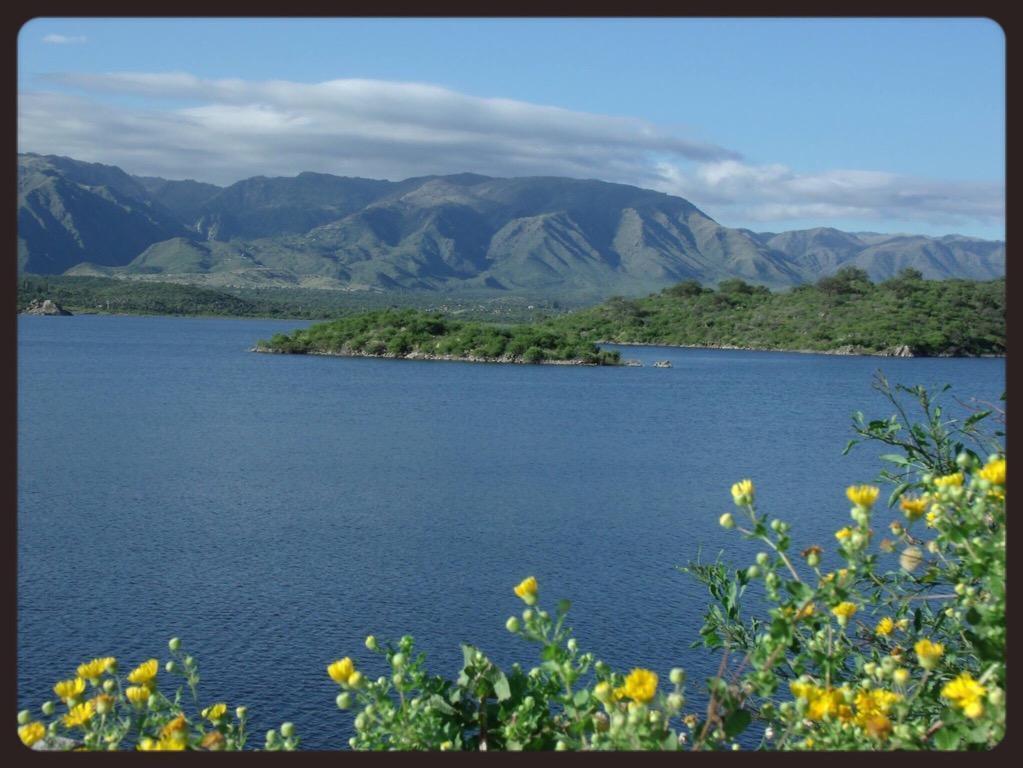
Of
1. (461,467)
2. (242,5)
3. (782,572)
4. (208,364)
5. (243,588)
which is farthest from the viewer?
(208,364)

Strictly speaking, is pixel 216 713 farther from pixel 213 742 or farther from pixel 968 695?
pixel 968 695

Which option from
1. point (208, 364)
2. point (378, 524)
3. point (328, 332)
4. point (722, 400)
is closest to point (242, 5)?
point (378, 524)

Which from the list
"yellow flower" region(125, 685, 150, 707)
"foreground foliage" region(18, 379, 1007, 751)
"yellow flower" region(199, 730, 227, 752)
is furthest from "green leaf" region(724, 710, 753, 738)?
"yellow flower" region(125, 685, 150, 707)

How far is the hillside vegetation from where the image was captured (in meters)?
88.8

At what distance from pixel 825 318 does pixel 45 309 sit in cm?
9494

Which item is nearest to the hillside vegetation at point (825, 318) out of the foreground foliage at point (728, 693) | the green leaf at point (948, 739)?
the foreground foliage at point (728, 693)

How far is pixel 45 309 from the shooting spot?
132 m

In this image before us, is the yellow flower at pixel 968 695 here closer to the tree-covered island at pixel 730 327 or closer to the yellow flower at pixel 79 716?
the yellow flower at pixel 79 716

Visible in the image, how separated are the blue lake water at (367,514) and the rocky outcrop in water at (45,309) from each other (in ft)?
273

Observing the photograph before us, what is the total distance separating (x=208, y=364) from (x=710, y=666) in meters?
57.6

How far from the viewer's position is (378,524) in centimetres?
2331

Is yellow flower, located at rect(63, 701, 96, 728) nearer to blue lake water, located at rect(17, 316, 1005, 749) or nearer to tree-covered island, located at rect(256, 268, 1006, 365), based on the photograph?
blue lake water, located at rect(17, 316, 1005, 749)

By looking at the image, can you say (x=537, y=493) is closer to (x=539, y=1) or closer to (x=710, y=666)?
(x=710, y=666)

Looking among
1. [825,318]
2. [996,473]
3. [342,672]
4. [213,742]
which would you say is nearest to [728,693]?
[996,473]
